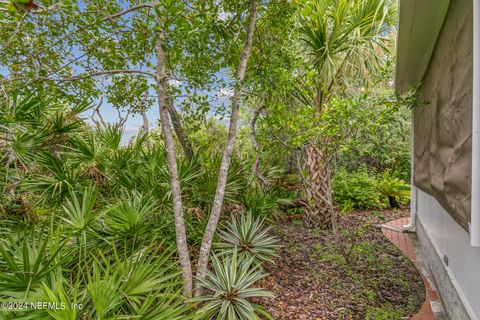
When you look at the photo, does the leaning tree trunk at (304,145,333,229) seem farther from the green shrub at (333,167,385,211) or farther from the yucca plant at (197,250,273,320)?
the yucca plant at (197,250,273,320)

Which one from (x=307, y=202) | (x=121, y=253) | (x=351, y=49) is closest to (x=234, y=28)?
(x=351, y=49)

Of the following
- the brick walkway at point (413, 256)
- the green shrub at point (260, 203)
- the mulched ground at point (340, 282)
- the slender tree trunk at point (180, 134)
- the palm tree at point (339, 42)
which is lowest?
the brick walkway at point (413, 256)


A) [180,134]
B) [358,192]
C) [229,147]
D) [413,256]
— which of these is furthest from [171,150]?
[358,192]

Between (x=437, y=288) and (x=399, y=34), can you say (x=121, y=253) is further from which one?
(x=399, y=34)

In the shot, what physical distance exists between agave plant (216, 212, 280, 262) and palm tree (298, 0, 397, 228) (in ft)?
4.29

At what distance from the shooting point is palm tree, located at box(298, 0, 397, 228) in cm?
479

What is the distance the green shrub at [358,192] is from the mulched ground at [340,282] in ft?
7.42

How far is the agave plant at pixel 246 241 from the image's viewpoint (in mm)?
3854

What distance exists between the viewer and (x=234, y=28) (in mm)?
3555

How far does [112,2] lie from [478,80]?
3.61 m

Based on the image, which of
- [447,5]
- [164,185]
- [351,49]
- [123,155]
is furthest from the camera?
[351,49]

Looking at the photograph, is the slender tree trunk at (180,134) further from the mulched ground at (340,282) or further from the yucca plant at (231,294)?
the mulched ground at (340,282)

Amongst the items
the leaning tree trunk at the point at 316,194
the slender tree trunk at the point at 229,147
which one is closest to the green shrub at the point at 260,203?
the leaning tree trunk at the point at 316,194

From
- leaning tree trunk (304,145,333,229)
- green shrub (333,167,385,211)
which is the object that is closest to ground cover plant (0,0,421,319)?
leaning tree trunk (304,145,333,229)
